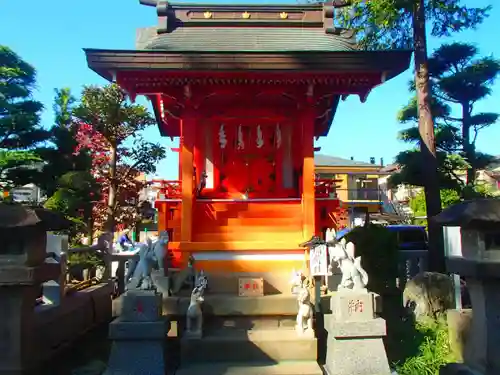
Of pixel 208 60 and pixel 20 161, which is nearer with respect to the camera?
pixel 208 60

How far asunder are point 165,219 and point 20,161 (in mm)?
7475

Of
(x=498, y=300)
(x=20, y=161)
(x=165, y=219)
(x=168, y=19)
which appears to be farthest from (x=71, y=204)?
(x=498, y=300)

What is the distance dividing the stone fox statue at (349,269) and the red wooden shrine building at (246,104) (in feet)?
6.70

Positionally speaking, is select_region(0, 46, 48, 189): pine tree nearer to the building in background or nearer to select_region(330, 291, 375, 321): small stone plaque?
select_region(330, 291, 375, 321): small stone plaque

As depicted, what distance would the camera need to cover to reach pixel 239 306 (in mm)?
7461

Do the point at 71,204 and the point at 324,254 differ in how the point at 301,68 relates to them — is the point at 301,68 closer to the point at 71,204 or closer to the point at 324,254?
the point at 324,254

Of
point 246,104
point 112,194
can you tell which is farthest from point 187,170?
point 112,194

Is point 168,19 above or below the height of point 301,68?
above

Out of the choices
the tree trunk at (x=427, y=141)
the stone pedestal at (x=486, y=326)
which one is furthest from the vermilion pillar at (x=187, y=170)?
the tree trunk at (x=427, y=141)

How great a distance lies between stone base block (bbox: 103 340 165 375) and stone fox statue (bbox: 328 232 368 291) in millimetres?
2856

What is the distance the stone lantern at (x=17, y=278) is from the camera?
16.5 ft

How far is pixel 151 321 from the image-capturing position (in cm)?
627

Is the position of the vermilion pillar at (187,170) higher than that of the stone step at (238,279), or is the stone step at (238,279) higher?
the vermilion pillar at (187,170)

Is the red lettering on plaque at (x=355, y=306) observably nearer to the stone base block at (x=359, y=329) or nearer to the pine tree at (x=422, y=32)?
the stone base block at (x=359, y=329)
